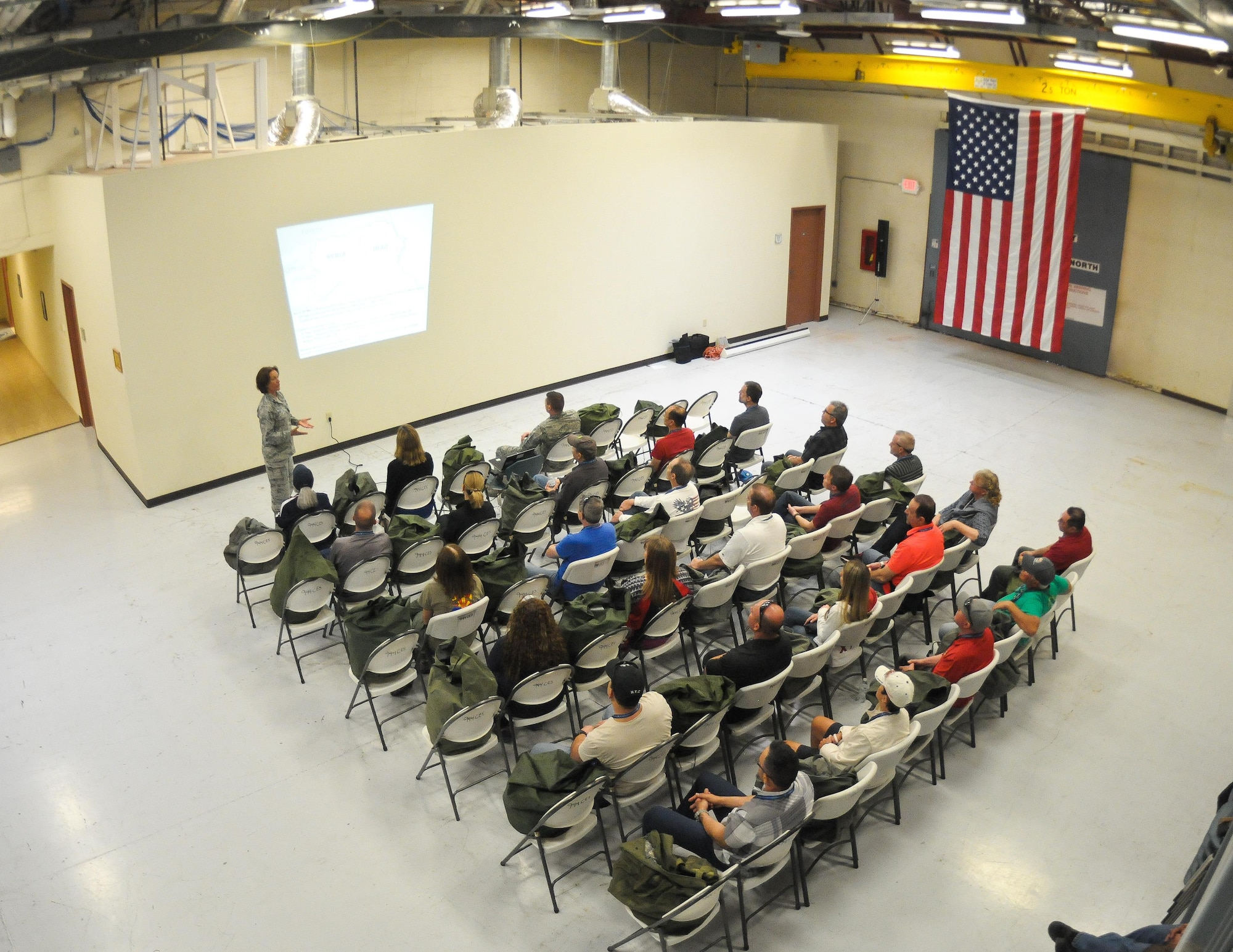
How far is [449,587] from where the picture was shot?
6.22 m

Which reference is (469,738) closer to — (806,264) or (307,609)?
(307,609)

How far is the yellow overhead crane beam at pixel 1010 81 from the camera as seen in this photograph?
34.2 ft

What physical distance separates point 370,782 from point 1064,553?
4630 millimetres

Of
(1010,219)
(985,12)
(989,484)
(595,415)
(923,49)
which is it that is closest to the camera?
(989,484)

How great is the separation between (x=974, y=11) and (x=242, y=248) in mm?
6747

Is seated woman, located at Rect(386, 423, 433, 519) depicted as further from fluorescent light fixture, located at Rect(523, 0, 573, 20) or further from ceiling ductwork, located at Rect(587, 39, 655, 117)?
ceiling ductwork, located at Rect(587, 39, 655, 117)

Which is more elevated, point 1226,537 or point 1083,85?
point 1083,85

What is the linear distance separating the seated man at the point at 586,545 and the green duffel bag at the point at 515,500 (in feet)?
2.66

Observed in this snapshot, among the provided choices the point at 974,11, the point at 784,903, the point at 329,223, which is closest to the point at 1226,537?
the point at 974,11

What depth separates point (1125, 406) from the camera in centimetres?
1178

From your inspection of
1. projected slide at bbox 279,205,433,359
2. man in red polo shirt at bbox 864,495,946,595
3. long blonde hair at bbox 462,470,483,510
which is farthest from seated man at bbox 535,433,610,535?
projected slide at bbox 279,205,433,359

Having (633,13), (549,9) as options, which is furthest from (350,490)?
(633,13)

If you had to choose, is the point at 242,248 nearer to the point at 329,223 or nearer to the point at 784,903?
the point at 329,223

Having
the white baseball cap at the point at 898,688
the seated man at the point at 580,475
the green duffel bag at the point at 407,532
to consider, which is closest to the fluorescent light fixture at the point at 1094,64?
the seated man at the point at 580,475
